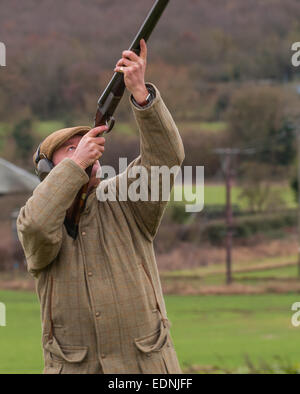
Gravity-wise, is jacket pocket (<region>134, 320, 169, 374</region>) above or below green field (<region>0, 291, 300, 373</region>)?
below

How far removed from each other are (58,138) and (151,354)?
91cm

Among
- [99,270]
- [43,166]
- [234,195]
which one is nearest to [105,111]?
[43,166]

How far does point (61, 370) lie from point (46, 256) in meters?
0.44

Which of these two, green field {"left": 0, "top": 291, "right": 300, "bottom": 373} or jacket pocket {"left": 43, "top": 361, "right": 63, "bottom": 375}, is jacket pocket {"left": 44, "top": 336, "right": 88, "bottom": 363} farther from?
green field {"left": 0, "top": 291, "right": 300, "bottom": 373}

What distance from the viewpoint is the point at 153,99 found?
2766 millimetres

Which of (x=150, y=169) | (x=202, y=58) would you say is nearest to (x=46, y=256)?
(x=150, y=169)

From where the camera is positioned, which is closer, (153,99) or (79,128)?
(153,99)

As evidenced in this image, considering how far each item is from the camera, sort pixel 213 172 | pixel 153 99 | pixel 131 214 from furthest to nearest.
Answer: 1. pixel 213 172
2. pixel 131 214
3. pixel 153 99

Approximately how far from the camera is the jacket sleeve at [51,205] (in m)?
2.81

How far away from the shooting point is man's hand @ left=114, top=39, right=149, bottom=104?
2.71m

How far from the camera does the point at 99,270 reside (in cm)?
290

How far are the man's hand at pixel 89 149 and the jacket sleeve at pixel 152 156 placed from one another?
161 millimetres

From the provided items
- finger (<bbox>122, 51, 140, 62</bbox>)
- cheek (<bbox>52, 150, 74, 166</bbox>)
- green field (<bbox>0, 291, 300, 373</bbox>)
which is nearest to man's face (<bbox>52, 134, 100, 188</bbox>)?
cheek (<bbox>52, 150, 74, 166</bbox>)
